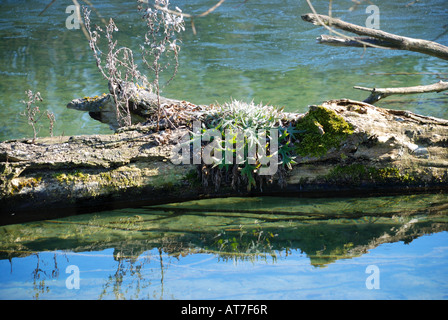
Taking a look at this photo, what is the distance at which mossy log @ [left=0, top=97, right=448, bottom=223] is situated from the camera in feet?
17.4

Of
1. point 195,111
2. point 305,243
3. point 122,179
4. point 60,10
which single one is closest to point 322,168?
point 305,243

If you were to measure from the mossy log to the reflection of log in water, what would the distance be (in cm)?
17

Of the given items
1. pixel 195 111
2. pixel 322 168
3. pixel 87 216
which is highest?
pixel 195 111

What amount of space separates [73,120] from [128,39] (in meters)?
6.20

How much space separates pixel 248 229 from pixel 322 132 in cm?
139

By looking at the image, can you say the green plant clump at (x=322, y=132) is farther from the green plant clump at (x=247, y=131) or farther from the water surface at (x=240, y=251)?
the water surface at (x=240, y=251)

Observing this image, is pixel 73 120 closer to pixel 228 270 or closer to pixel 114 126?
pixel 114 126

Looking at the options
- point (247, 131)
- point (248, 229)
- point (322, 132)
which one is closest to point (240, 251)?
point (248, 229)

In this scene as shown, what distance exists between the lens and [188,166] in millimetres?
5516

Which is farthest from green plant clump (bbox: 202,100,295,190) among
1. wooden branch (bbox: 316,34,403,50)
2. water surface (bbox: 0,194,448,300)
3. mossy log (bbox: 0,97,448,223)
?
wooden branch (bbox: 316,34,403,50)

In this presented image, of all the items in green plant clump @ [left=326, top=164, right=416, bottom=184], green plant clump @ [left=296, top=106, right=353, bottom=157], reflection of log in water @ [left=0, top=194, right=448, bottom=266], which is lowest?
reflection of log in water @ [left=0, top=194, right=448, bottom=266]

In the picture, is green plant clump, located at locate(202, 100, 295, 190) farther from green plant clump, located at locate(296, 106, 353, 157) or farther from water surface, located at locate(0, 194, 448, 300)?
water surface, located at locate(0, 194, 448, 300)

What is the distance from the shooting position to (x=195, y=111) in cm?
598

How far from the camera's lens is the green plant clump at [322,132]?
5492 millimetres
